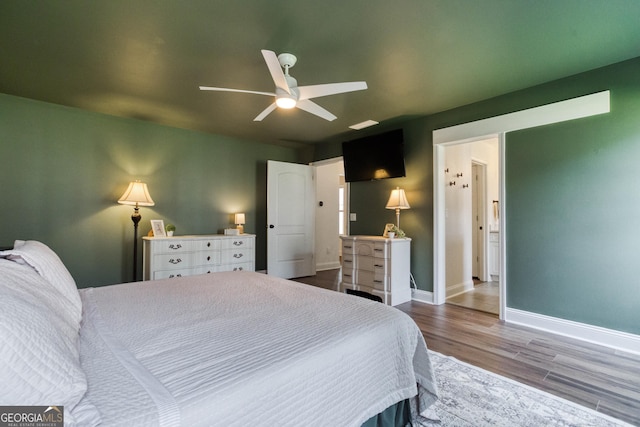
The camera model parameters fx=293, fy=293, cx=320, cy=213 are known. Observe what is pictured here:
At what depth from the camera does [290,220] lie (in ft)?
16.9

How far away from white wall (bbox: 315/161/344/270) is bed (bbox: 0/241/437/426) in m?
4.60

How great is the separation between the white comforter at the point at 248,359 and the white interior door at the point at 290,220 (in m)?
3.17

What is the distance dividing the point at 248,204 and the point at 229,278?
2999 millimetres

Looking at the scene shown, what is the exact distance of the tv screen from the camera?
406cm

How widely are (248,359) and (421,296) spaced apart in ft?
11.2

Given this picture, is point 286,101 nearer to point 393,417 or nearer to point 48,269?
point 48,269

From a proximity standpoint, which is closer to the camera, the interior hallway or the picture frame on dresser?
the interior hallway

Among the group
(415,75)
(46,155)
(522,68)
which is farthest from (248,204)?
(522,68)

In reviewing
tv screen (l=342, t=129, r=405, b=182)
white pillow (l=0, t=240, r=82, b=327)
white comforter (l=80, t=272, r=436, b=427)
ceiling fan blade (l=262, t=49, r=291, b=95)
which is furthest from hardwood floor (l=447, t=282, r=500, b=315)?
white pillow (l=0, t=240, r=82, b=327)

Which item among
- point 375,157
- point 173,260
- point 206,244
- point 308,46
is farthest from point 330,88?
point 173,260

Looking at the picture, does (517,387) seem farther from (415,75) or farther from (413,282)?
(415,75)

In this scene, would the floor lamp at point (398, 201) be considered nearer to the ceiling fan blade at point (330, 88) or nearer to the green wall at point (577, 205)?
the green wall at point (577, 205)

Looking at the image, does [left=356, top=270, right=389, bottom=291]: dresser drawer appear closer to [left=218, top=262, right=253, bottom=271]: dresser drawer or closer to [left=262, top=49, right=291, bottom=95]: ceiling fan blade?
[left=218, top=262, right=253, bottom=271]: dresser drawer

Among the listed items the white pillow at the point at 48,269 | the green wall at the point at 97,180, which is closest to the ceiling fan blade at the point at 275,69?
the white pillow at the point at 48,269
